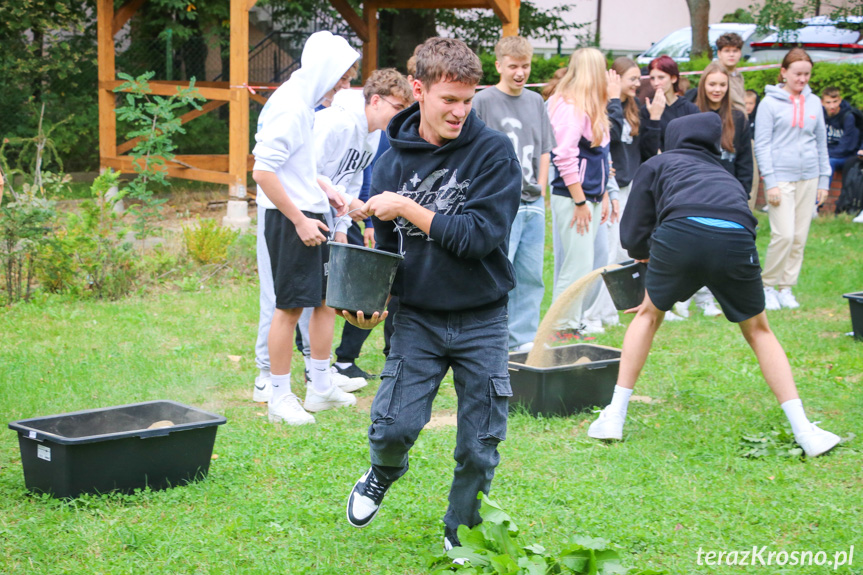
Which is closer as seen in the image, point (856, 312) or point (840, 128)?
point (856, 312)

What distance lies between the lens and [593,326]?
7.00m

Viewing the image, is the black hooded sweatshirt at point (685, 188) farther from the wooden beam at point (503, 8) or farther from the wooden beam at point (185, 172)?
the wooden beam at point (503, 8)

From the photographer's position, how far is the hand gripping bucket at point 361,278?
282 centimetres

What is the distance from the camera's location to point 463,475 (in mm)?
3064

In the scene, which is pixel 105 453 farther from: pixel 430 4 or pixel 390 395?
pixel 430 4

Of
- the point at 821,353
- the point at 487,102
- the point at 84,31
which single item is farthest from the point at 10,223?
the point at 84,31

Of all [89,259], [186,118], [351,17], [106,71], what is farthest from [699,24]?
[89,259]

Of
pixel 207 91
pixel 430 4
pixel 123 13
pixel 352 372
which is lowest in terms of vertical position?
pixel 352 372

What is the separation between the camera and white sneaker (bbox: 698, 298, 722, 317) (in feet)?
24.7

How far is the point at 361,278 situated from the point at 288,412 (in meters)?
2.14

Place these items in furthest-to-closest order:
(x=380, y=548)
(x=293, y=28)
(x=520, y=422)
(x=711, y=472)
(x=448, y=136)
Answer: (x=293, y=28), (x=520, y=422), (x=711, y=472), (x=380, y=548), (x=448, y=136)

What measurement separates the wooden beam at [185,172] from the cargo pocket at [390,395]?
8.58 m

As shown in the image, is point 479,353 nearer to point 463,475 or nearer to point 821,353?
point 463,475

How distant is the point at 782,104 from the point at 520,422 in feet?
15.0
